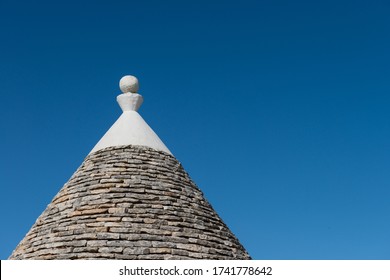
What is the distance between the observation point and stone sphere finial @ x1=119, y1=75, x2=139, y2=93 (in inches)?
461

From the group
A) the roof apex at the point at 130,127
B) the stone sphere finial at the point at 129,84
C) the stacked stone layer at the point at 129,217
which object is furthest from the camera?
the stone sphere finial at the point at 129,84

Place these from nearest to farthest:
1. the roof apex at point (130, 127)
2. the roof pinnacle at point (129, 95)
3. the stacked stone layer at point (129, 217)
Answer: the stacked stone layer at point (129, 217) < the roof apex at point (130, 127) < the roof pinnacle at point (129, 95)

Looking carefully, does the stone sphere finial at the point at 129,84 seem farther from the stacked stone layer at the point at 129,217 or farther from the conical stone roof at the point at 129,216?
the stacked stone layer at the point at 129,217

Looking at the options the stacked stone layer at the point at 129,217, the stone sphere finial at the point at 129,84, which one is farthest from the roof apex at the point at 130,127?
the stacked stone layer at the point at 129,217

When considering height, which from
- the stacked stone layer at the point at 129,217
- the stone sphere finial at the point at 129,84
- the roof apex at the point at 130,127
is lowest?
the stacked stone layer at the point at 129,217

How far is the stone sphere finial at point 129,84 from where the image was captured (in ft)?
38.4

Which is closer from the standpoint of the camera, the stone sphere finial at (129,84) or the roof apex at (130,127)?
the roof apex at (130,127)

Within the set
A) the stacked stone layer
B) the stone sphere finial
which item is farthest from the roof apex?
the stacked stone layer

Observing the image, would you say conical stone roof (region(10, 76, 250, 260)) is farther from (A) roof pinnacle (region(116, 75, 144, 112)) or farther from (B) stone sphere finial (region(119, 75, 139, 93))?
(B) stone sphere finial (region(119, 75, 139, 93))

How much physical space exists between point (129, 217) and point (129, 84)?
332cm
